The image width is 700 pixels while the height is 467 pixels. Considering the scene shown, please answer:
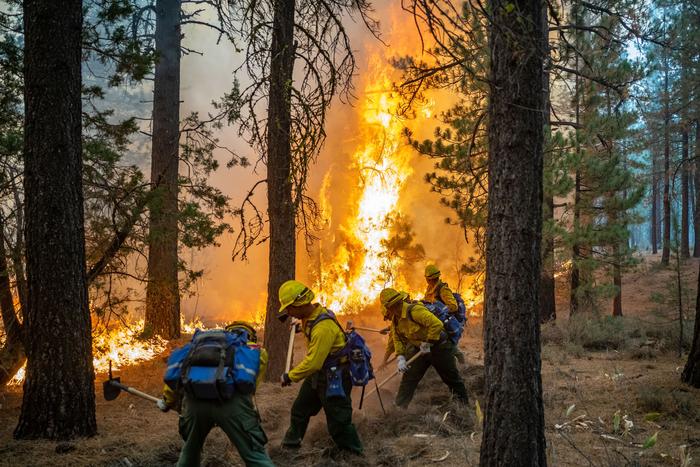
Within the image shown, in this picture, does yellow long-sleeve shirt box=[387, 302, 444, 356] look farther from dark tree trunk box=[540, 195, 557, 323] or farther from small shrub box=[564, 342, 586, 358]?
dark tree trunk box=[540, 195, 557, 323]

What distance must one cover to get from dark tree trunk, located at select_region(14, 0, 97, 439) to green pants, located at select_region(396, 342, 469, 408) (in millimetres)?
4092

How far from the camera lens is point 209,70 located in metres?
27.2

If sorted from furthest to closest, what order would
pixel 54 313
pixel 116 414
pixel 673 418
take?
pixel 116 414, pixel 673 418, pixel 54 313

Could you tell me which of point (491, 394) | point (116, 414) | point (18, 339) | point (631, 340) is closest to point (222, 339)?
point (491, 394)

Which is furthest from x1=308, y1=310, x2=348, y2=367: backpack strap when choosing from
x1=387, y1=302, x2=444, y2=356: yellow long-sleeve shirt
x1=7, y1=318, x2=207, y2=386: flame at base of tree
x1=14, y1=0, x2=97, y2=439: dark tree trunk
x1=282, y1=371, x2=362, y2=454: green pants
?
x1=7, y1=318, x2=207, y2=386: flame at base of tree

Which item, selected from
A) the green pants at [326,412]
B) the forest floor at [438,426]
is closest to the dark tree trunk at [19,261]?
the forest floor at [438,426]

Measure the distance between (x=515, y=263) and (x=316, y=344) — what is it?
7.44 ft

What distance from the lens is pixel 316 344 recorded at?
518cm

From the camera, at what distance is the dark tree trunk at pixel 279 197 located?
8.26 meters

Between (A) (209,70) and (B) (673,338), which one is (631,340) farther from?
(A) (209,70)

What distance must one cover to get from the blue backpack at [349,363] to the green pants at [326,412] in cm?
10

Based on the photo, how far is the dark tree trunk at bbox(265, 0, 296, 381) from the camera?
8.26 meters

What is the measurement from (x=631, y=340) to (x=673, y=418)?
272 inches

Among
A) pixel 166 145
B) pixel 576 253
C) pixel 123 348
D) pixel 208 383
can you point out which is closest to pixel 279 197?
pixel 208 383
